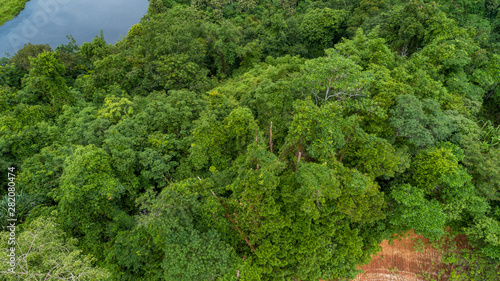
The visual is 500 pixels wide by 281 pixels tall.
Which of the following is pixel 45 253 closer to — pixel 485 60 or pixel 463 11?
pixel 485 60

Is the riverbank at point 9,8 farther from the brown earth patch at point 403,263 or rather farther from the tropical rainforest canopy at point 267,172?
the brown earth patch at point 403,263

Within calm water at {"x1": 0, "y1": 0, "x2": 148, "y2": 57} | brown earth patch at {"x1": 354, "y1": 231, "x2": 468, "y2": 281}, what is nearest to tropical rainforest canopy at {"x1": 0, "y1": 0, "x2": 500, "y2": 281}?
brown earth patch at {"x1": 354, "y1": 231, "x2": 468, "y2": 281}

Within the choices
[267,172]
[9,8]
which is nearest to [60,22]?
[9,8]

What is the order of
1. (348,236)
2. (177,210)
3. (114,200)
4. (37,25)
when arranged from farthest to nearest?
(37,25), (114,200), (348,236), (177,210)

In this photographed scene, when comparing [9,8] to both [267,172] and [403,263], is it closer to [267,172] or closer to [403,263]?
[267,172]

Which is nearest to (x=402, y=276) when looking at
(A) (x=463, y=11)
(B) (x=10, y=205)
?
(B) (x=10, y=205)

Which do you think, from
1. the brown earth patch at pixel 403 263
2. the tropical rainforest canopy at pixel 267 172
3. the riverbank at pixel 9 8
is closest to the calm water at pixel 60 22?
the riverbank at pixel 9 8
